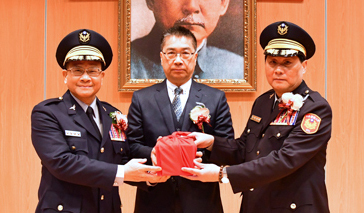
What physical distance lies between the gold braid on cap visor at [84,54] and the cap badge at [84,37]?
0.12 feet

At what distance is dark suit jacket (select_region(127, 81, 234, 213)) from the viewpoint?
276 centimetres

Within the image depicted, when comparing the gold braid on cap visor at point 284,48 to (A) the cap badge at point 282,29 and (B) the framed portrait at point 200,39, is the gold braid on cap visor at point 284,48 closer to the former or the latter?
(A) the cap badge at point 282,29

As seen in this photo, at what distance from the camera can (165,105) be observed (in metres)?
2.89

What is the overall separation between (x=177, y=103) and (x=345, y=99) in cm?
222

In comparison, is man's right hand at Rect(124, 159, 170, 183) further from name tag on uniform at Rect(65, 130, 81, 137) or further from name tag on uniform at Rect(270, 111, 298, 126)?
name tag on uniform at Rect(270, 111, 298, 126)

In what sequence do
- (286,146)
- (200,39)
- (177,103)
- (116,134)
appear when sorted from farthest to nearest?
(200,39) → (177,103) → (116,134) → (286,146)

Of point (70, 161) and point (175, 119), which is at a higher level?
point (175, 119)

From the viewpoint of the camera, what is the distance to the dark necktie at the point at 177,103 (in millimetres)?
2887

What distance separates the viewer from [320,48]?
14.0ft

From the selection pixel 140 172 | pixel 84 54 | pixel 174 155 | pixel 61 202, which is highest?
pixel 84 54

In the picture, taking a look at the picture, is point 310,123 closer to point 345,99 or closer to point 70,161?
point 70,161

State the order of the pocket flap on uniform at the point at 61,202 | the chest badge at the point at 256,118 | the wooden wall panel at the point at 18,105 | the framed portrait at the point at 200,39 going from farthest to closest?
the wooden wall panel at the point at 18,105 → the framed portrait at the point at 200,39 → the chest badge at the point at 256,118 → the pocket flap on uniform at the point at 61,202

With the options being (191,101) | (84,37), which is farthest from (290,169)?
(84,37)

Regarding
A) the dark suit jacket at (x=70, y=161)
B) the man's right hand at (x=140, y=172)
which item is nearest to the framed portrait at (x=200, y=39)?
the dark suit jacket at (x=70, y=161)
